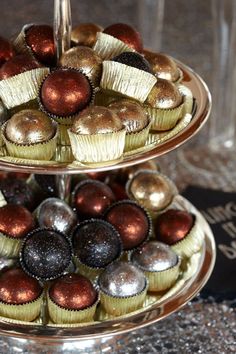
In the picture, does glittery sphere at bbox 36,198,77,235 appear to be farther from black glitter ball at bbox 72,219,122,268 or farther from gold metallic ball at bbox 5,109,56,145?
gold metallic ball at bbox 5,109,56,145

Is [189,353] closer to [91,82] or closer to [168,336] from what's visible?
[168,336]

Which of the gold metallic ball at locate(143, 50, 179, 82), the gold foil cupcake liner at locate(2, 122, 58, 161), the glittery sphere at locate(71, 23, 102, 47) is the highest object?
the glittery sphere at locate(71, 23, 102, 47)

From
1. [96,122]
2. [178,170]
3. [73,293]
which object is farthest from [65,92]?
[178,170]

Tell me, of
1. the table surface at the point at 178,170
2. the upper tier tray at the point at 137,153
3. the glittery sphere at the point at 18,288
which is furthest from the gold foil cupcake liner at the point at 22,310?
the upper tier tray at the point at 137,153

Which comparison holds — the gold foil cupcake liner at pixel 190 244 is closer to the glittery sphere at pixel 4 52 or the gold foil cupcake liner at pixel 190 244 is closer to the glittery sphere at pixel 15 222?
A: the glittery sphere at pixel 15 222

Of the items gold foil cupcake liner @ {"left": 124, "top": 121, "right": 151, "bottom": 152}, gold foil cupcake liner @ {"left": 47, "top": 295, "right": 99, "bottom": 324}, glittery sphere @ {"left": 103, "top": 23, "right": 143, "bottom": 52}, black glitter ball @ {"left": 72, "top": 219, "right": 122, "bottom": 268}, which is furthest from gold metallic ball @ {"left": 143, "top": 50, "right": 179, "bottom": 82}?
gold foil cupcake liner @ {"left": 47, "top": 295, "right": 99, "bottom": 324}

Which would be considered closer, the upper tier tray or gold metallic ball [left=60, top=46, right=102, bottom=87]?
the upper tier tray

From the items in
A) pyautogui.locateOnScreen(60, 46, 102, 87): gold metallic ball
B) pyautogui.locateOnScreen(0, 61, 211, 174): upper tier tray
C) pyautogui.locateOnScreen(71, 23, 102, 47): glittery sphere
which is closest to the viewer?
pyautogui.locateOnScreen(0, 61, 211, 174): upper tier tray

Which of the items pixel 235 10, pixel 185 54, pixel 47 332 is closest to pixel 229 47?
pixel 235 10
